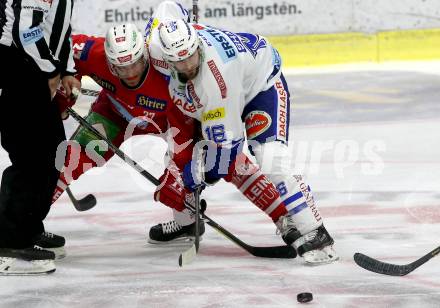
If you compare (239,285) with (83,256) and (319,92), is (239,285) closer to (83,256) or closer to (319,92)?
(83,256)

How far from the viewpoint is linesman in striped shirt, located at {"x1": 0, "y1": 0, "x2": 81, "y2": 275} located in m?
3.77

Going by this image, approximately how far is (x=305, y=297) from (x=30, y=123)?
1.16 metres

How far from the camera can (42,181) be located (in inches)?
155

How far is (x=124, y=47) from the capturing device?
413 centimetres

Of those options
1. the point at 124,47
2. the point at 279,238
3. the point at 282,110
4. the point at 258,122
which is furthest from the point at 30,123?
the point at 279,238

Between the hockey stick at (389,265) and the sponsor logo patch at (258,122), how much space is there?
2.02 ft

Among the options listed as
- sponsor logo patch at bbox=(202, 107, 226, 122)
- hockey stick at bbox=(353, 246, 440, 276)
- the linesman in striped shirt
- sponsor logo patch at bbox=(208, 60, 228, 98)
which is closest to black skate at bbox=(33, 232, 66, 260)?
the linesman in striped shirt

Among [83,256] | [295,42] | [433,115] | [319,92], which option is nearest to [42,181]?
[83,256]

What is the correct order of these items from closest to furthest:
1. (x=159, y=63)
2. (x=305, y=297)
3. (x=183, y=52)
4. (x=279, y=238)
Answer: (x=305, y=297), (x=183, y=52), (x=159, y=63), (x=279, y=238)

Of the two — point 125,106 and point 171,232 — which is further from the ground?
point 125,106

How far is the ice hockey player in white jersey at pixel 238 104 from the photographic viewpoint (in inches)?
154

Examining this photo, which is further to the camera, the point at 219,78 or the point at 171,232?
the point at 171,232

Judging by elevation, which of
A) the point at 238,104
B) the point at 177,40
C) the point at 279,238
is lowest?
the point at 279,238

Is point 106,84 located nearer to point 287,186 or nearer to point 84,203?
point 84,203
